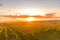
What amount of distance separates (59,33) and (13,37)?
3787 mm

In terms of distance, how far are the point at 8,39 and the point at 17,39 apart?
2.18 feet

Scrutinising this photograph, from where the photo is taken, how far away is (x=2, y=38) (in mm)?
15672

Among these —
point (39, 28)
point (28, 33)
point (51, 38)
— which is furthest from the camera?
point (39, 28)

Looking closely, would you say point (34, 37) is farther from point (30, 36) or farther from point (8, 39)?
point (8, 39)

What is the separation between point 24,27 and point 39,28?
5.57 feet

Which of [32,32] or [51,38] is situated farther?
[32,32]

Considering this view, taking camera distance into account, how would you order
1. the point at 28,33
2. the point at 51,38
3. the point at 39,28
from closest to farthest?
the point at 51,38
the point at 28,33
the point at 39,28

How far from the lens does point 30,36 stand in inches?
615

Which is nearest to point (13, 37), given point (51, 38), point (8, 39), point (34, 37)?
point (8, 39)

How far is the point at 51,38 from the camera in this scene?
15.0m

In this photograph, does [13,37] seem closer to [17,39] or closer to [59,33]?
[17,39]

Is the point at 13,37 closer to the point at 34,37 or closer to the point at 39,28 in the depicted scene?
the point at 34,37

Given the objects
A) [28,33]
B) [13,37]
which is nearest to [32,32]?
[28,33]

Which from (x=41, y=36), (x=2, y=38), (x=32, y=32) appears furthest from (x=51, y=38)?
(x=2, y=38)
